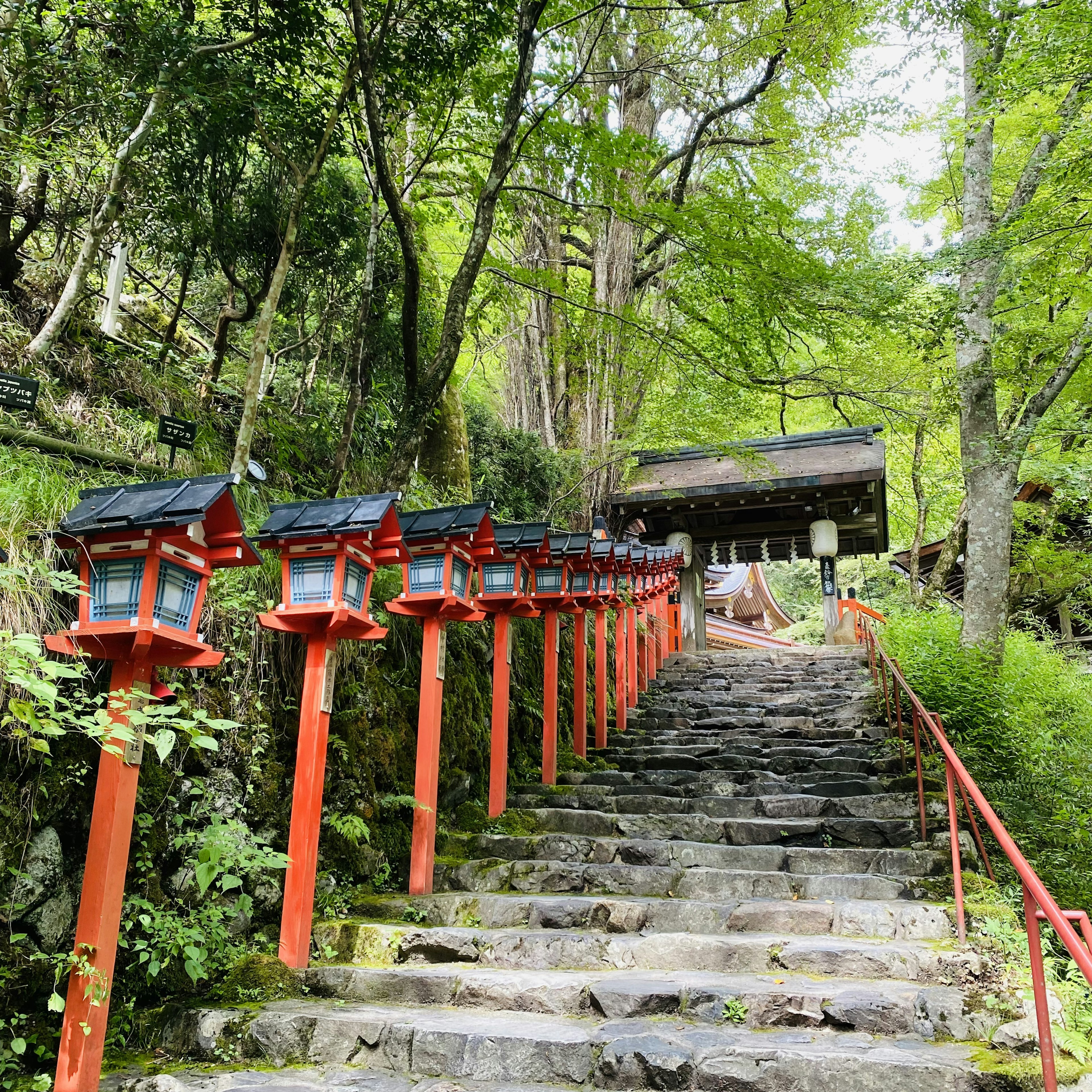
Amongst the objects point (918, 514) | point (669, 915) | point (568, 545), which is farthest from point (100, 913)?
point (918, 514)

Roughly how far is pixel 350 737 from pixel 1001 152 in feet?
47.5

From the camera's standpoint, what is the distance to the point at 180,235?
6.16 meters

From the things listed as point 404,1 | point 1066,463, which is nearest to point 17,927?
point 404,1

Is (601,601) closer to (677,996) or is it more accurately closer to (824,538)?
(677,996)

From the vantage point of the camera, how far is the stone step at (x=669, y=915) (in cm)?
459

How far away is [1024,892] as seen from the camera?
2.94 m

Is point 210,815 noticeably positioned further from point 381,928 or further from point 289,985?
point 381,928

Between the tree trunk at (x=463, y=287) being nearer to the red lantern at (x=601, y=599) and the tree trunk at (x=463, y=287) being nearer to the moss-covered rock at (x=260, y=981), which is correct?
the red lantern at (x=601, y=599)

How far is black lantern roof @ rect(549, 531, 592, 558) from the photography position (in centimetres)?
770

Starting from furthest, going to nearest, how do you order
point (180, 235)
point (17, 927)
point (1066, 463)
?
point (1066, 463)
point (180, 235)
point (17, 927)

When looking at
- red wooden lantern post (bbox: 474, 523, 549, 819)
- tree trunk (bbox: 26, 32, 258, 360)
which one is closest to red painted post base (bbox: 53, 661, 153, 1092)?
tree trunk (bbox: 26, 32, 258, 360)

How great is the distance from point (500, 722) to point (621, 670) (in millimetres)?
3386

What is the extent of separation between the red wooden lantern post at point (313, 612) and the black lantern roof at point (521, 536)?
2.36m

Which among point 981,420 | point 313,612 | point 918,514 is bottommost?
point 313,612
